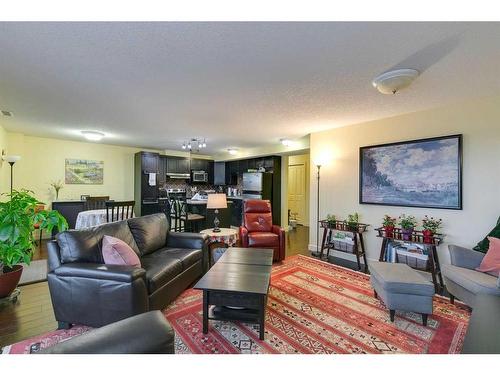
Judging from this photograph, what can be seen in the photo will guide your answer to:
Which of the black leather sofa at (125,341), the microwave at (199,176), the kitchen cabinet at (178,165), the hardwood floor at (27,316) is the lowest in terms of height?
the hardwood floor at (27,316)

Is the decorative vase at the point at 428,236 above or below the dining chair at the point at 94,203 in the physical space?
below

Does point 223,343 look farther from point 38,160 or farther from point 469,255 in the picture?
point 38,160

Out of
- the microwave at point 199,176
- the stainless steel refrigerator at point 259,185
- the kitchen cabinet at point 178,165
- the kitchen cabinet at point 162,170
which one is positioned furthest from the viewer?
the microwave at point 199,176

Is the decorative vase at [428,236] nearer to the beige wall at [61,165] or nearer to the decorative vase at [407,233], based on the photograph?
the decorative vase at [407,233]

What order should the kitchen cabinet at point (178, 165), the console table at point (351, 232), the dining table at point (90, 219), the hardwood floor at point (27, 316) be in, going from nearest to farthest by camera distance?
the hardwood floor at point (27, 316) → the console table at point (351, 232) → the dining table at point (90, 219) → the kitchen cabinet at point (178, 165)

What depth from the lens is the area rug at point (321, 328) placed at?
1812 millimetres

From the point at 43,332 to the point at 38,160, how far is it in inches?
192

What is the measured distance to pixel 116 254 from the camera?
2137mm

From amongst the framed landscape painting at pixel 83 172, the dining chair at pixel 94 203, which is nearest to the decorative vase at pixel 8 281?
the dining chair at pixel 94 203

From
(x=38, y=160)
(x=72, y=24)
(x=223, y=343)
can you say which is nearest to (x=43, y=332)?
(x=223, y=343)

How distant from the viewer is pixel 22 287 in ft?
9.28

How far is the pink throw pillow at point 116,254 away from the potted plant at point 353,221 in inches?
125

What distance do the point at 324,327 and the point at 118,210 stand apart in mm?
3700
